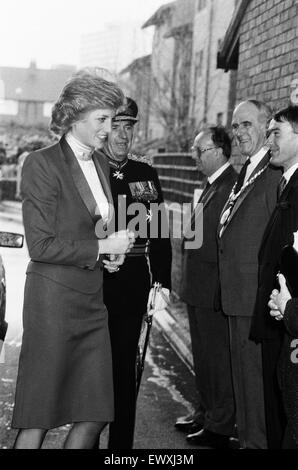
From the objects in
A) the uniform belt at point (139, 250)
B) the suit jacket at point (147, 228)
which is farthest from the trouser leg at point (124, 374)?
the uniform belt at point (139, 250)

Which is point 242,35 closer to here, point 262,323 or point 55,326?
point 262,323

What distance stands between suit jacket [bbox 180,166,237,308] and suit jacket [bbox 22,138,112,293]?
2071mm

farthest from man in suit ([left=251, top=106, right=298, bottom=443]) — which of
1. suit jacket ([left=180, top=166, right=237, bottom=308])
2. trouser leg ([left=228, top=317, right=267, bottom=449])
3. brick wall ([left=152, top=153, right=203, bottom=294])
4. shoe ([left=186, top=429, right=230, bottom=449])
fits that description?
brick wall ([left=152, top=153, right=203, bottom=294])

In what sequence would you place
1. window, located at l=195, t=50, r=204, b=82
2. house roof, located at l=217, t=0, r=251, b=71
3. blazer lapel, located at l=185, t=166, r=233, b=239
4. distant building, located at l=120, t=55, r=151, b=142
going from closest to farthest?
blazer lapel, located at l=185, t=166, r=233, b=239
house roof, located at l=217, t=0, r=251, b=71
window, located at l=195, t=50, r=204, b=82
distant building, located at l=120, t=55, r=151, b=142

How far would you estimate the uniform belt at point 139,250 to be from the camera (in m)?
5.00

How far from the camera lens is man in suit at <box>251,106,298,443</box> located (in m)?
4.48

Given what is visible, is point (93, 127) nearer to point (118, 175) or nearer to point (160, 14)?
point (118, 175)

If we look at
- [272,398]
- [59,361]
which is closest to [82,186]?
[59,361]

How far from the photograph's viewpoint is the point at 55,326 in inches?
156

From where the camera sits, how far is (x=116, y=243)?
158 inches

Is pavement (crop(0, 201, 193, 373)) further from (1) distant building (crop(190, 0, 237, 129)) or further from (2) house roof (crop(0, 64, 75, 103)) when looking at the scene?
(2) house roof (crop(0, 64, 75, 103))

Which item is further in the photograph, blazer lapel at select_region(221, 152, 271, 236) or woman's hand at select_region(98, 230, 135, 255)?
blazer lapel at select_region(221, 152, 271, 236)

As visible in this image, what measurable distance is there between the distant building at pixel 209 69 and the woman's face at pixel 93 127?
22.4m

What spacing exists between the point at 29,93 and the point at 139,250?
110354 millimetres
